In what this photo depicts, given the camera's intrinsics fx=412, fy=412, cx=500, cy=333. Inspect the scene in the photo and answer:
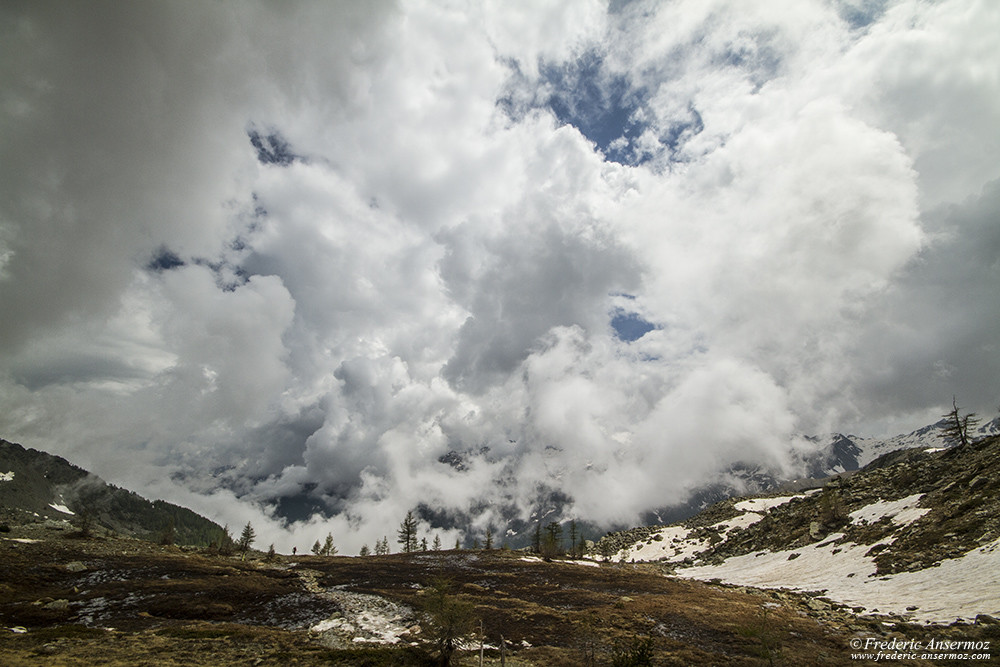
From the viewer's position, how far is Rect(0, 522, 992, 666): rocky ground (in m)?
28.4

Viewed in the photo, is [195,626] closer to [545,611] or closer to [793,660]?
[545,611]

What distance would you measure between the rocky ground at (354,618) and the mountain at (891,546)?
17.5 ft

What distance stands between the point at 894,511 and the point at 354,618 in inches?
2949

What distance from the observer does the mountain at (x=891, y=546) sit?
3500 cm

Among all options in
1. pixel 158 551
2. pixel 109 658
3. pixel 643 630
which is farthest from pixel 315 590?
pixel 158 551

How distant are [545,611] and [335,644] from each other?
2117 cm

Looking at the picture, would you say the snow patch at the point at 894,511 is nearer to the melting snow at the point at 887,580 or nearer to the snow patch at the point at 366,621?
the melting snow at the point at 887,580

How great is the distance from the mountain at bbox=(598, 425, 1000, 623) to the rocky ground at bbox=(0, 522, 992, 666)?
5.34 metres

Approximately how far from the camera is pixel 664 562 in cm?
10231

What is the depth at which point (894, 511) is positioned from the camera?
6056 cm

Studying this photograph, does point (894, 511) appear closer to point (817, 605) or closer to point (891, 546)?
point (891, 546)

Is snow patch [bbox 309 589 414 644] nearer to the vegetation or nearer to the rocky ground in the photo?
the rocky ground

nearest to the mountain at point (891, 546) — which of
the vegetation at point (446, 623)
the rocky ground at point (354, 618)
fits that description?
the rocky ground at point (354, 618)

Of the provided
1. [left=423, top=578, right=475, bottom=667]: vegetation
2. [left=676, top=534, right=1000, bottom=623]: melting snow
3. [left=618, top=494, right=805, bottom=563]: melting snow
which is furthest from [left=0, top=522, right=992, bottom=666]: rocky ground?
[left=618, top=494, right=805, bottom=563]: melting snow
